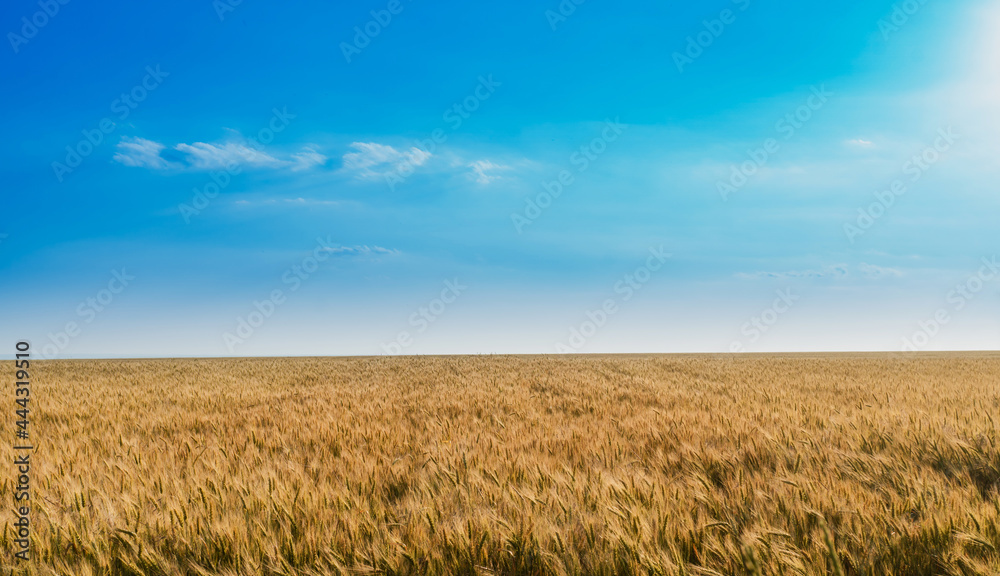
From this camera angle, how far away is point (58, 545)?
2.39 meters

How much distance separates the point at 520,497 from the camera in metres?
2.79

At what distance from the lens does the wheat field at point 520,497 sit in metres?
2.15

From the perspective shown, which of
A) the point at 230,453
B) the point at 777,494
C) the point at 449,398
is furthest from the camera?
the point at 449,398

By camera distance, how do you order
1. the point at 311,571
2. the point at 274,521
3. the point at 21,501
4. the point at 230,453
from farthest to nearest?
the point at 230,453
the point at 21,501
the point at 274,521
the point at 311,571

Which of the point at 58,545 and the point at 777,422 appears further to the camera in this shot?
the point at 777,422

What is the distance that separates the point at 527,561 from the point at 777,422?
15.6 feet

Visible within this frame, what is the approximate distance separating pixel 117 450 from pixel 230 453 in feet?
3.84

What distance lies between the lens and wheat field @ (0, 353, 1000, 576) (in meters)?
2.15

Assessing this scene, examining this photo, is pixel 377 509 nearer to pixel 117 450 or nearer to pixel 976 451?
pixel 117 450

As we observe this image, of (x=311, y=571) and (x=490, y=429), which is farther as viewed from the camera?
(x=490, y=429)

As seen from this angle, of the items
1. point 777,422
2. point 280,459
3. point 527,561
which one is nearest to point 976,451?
point 777,422

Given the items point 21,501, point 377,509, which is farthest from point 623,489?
point 21,501

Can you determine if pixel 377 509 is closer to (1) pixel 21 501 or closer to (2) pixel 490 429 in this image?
(1) pixel 21 501

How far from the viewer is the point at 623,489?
2.81 meters
